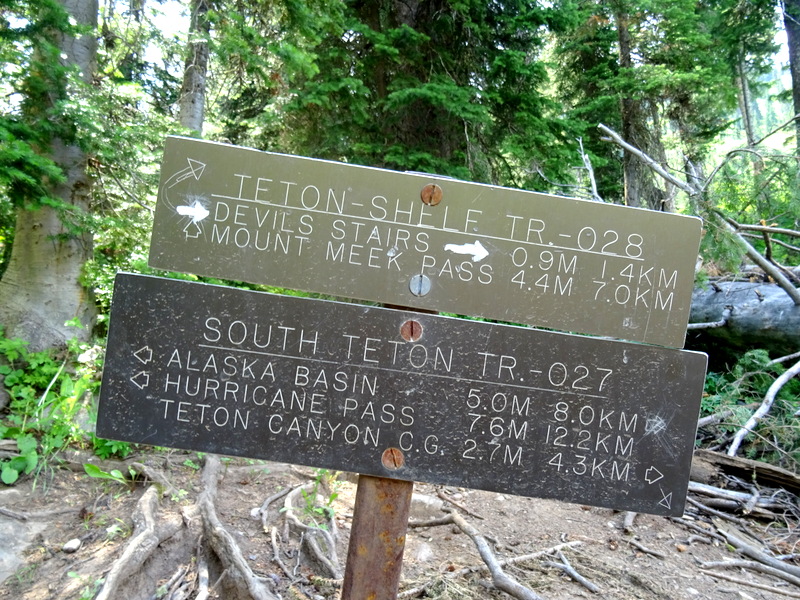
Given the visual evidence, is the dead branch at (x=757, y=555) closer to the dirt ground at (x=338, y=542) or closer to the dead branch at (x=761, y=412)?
the dirt ground at (x=338, y=542)

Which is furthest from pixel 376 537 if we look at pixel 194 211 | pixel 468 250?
pixel 194 211

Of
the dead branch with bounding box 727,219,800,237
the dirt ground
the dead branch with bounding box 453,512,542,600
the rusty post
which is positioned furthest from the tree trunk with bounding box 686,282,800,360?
the rusty post

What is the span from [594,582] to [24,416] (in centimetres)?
429

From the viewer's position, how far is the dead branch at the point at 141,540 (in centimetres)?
278

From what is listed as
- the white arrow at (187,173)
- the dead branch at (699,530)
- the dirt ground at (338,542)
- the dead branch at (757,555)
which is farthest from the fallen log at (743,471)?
the white arrow at (187,173)

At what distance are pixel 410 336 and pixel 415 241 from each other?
341 millimetres

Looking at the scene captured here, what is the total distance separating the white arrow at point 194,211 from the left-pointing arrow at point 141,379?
57 cm

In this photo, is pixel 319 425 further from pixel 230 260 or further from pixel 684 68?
pixel 684 68

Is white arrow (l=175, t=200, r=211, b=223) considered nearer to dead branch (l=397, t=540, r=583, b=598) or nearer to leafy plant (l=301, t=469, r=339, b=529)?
dead branch (l=397, t=540, r=583, b=598)

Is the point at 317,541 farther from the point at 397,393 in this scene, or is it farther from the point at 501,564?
the point at 397,393

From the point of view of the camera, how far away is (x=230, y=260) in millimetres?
2090

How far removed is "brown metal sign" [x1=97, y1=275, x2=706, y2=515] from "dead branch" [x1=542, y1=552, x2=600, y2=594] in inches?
61.1

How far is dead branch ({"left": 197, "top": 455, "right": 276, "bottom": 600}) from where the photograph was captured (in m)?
2.91

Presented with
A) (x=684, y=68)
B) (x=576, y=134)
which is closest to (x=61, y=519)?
(x=576, y=134)
